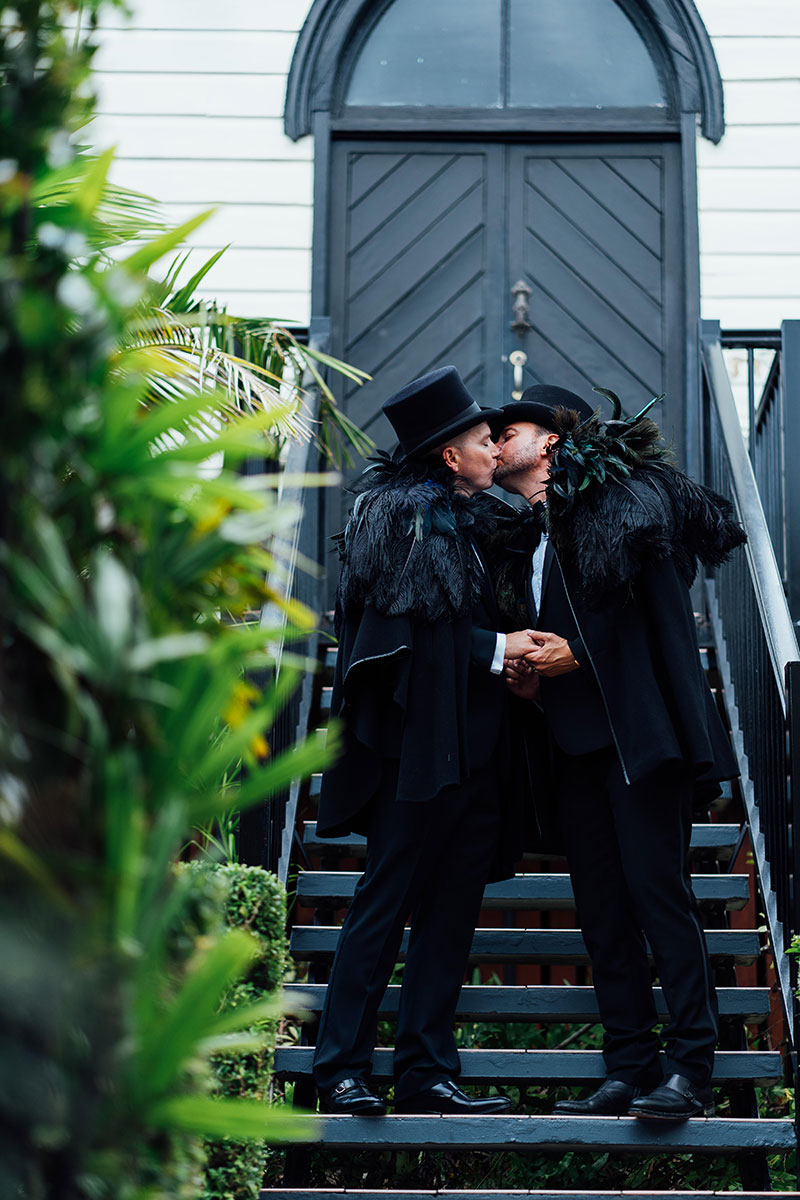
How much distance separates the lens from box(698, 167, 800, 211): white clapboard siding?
615cm

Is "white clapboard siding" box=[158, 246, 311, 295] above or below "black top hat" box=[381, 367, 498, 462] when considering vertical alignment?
above

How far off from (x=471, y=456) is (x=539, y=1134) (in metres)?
1.66

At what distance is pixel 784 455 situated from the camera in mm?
4926

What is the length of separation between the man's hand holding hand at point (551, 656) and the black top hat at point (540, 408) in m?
0.66

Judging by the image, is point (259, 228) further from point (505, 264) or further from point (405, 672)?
point (405, 672)

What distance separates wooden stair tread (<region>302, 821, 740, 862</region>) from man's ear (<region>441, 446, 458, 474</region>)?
1.10m

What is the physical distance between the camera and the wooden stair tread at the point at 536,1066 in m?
3.29

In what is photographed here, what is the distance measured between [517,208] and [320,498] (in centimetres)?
162

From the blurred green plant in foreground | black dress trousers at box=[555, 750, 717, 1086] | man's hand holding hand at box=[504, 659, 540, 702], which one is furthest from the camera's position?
man's hand holding hand at box=[504, 659, 540, 702]

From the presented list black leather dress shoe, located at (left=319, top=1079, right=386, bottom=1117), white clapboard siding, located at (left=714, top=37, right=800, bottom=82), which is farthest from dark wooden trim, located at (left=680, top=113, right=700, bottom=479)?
black leather dress shoe, located at (left=319, top=1079, right=386, bottom=1117)

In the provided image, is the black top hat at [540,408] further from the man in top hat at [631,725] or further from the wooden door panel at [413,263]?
the wooden door panel at [413,263]

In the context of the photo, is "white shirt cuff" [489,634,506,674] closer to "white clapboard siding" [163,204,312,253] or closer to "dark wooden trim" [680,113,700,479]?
"dark wooden trim" [680,113,700,479]

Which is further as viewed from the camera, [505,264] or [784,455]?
[505,264]

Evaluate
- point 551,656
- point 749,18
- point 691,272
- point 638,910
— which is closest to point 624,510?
point 551,656
